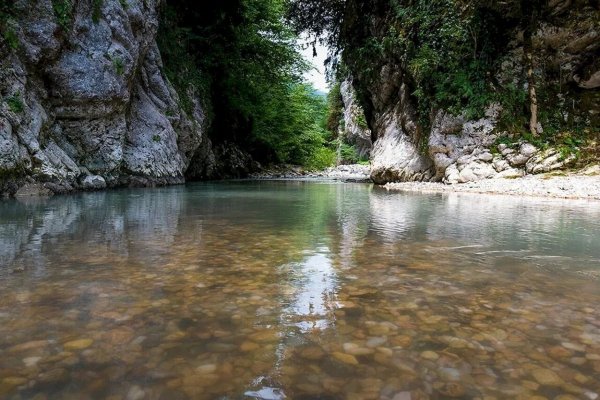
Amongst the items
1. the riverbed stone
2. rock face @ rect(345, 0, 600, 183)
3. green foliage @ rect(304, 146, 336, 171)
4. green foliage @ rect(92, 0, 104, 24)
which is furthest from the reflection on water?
green foliage @ rect(304, 146, 336, 171)

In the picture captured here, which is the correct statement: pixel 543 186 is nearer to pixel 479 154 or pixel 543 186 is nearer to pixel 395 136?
pixel 479 154

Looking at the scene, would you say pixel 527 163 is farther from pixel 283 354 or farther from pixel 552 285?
pixel 283 354

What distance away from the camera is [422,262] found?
402 cm

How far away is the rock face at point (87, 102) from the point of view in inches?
446

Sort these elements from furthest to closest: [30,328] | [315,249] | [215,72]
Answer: [215,72] < [315,249] < [30,328]

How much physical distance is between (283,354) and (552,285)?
90.7 inches

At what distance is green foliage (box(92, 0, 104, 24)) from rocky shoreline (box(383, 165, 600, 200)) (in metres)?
12.3

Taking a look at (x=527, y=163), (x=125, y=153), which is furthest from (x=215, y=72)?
(x=527, y=163)

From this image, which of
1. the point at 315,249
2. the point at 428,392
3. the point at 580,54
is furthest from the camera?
the point at 580,54

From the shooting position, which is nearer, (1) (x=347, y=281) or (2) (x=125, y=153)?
(1) (x=347, y=281)

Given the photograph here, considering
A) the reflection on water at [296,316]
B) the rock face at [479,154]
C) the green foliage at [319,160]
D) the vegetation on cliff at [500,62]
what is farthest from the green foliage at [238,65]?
the reflection on water at [296,316]

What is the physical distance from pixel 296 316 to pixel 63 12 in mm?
14091

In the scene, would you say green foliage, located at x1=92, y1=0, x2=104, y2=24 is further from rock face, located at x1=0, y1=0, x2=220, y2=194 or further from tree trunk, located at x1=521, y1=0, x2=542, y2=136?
tree trunk, located at x1=521, y1=0, x2=542, y2=136

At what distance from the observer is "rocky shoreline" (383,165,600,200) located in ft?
37.7
